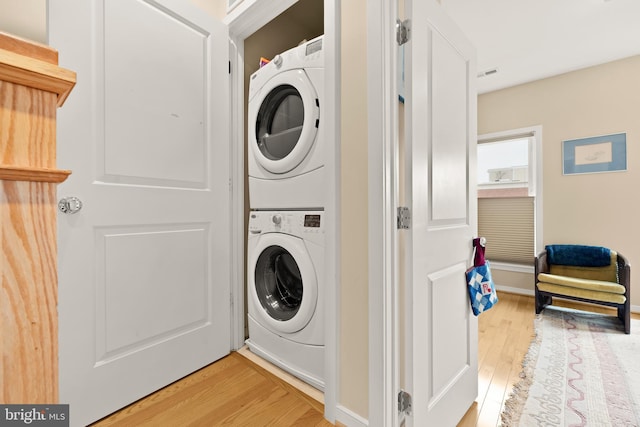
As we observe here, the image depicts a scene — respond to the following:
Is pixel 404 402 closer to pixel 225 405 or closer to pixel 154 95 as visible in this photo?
pixel 225 405

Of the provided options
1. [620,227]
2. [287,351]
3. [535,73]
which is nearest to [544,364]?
[287,351]

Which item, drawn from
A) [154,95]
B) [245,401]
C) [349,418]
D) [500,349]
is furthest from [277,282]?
[500,349]

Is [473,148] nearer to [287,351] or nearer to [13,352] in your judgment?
[287,351]

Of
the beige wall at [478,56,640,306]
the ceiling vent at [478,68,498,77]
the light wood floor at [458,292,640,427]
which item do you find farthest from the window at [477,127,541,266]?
the ceiling vent at [478,68,498,77]

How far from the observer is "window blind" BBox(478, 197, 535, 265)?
324 cm

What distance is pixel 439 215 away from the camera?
1.17 m

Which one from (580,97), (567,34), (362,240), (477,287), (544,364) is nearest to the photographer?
(362,240)

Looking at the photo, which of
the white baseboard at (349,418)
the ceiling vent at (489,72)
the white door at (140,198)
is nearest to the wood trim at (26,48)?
the white door at (140,198)

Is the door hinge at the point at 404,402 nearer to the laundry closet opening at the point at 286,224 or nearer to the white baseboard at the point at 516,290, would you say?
the laundry closet opening at the point at 286,224

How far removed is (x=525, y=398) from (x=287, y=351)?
1256mm

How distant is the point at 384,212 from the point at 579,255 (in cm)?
291

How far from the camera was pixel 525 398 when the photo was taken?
1.44 meters

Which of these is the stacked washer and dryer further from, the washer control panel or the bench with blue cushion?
the bench with blue cushion

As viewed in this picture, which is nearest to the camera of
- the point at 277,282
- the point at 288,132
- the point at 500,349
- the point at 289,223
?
the point at 289,223
